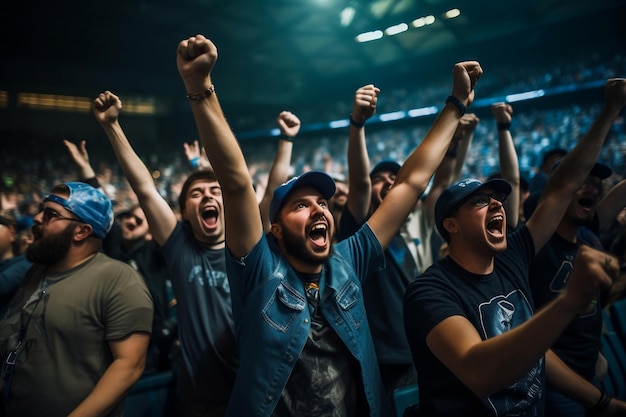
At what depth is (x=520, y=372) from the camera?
54.3 inches

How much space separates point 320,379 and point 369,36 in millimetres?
18733

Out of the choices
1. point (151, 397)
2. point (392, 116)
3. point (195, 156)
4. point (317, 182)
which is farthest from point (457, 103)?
point (392, 116)

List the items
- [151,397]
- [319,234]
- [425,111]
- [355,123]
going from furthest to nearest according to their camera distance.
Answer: [425,111]
[355,123]
[151,397]
[319,234]

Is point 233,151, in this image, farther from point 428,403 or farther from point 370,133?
point 370,133

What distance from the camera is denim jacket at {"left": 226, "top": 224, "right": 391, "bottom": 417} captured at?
5.31ft

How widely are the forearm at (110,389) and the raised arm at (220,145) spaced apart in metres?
0.86

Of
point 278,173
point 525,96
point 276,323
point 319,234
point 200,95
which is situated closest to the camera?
point 200,95

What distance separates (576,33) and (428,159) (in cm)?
1949

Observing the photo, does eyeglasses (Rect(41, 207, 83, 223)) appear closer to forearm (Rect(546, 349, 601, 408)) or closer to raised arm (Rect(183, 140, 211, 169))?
raised arm (Rect(183, 140, 211, 169))

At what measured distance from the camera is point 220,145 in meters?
1.56

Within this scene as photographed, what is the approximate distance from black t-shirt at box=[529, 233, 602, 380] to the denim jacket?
3.58ft

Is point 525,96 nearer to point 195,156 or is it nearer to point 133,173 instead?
point 195,156

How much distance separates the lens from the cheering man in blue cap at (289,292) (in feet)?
5.17

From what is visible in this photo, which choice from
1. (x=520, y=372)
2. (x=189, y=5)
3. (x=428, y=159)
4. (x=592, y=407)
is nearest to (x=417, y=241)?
(x=428, y=159)
